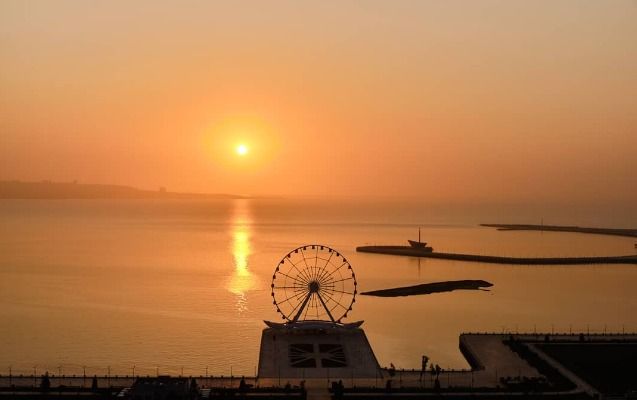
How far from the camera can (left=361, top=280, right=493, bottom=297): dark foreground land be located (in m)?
68.1

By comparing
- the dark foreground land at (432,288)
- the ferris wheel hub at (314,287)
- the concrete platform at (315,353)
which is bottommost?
the concrete platform at (315,353)

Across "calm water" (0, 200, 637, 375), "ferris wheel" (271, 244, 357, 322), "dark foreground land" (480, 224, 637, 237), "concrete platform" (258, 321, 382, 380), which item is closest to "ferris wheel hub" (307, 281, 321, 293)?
"ferris wheel" (271, 244, 357, 322)

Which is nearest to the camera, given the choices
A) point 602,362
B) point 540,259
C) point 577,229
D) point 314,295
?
point 602,362

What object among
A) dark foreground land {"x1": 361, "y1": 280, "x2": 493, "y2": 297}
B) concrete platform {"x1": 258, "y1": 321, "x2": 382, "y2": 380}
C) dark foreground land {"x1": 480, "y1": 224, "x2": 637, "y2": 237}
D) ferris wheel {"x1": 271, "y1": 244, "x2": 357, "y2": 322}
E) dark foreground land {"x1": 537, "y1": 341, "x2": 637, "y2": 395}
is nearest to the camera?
dark foreground land {"x1": 537, "y1": 341, "x2": 637, "y2": 395}

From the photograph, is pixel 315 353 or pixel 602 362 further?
pixel 315 353

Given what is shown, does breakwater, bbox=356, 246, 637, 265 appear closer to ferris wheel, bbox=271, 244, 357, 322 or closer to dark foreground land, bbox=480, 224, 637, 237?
ferris wheel, bbox=271, 244, 357, 322

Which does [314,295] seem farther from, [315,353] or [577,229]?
[577,229]

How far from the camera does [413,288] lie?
7038 cm

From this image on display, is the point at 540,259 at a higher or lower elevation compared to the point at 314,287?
higher

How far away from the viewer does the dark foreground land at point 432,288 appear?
68.1 meters

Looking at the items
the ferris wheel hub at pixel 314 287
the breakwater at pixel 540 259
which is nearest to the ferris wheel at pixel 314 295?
the ferris wheel hub at pixel 314 287

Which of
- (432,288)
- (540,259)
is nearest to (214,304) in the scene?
(432,288)

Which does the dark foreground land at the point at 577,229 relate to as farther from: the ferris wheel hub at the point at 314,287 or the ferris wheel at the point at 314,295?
the ferris wheel hub at the point at 314,287

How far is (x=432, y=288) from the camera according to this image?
71500 mm
